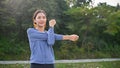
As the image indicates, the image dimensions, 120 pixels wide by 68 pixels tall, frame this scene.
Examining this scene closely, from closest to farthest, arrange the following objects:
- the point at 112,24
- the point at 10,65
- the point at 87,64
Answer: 1. the point at 10,65
2. the point at 87,64
3. the point at 112,24

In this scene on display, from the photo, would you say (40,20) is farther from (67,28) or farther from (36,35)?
(67,28)

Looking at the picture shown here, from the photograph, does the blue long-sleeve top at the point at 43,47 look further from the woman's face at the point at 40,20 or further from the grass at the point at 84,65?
the grass at the point at 84,65

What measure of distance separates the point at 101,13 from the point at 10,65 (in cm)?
479

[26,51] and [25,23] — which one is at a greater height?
[25,23]

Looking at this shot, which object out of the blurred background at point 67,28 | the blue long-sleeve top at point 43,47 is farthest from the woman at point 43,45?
the blurred background at point 67,28

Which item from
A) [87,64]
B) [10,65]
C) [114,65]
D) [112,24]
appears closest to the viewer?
[10,65]

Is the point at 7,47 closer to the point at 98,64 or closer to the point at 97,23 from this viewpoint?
the point at 98,64

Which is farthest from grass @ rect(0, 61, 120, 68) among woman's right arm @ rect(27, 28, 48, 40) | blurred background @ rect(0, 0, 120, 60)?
woman's right arm @ rect(27, 28, 48, 40)

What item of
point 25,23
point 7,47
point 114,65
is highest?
point 25,23

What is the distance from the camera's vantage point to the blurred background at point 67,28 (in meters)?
11.0

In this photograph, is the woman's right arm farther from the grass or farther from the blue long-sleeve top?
the grass

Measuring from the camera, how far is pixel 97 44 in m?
12.9

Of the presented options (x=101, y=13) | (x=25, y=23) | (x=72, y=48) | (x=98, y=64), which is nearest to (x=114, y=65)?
(x=98, y=64)

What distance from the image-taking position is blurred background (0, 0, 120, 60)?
11.0 metres
